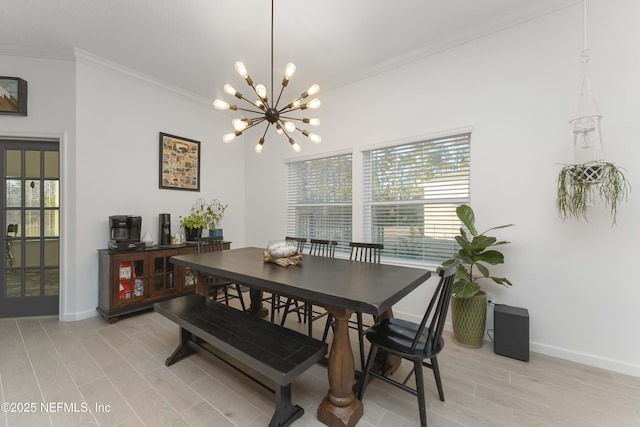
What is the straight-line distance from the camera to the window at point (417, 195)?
289 centimetres

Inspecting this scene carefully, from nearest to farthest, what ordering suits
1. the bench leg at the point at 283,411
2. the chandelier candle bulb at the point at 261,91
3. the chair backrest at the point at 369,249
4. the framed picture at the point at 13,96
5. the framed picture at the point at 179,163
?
the bench leg at the point at 283,411
the chandelier candle bulb at the point at 261,91
the chair backrest at the point at 369,249
the framed picture at the point at 13,96
the framed picture at the point at 179,163

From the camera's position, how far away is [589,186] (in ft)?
6.90

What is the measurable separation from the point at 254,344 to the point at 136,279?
2356mm

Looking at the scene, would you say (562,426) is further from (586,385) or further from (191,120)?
(191,120)

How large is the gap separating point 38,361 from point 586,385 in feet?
14.5

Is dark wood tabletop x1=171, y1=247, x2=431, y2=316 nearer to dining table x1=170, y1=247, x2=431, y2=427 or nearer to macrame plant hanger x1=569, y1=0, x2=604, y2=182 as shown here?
dining table x1=170, y1=247, x2=431, y2=427

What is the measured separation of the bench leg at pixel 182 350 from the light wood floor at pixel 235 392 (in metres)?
0.06

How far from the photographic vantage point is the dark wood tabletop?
146 cm

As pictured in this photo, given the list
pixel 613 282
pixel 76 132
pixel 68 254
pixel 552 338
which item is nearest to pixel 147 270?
pixel 68 254

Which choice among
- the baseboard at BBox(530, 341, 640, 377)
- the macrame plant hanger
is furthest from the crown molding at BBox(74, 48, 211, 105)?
the baseboard at BBox(530, 341, 640, 377)

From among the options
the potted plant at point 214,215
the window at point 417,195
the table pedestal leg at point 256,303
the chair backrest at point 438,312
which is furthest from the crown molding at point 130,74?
the chair backrest at point 438,312

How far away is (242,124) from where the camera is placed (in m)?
2.22

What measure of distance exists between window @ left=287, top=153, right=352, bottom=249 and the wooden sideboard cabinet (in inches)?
66.1

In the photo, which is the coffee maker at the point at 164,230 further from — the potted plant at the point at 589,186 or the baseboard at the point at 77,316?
the potted plant at the point at 589,186
